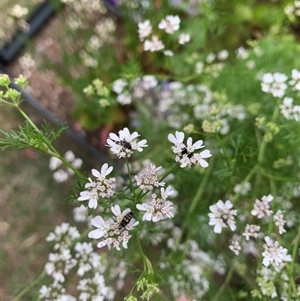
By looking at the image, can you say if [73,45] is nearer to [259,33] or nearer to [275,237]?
[259,33]

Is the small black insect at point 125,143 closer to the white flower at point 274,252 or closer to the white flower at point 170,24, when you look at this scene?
the white flower at point 274,252

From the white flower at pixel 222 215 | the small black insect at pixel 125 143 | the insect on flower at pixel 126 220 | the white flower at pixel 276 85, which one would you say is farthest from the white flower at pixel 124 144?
the white flower at pixel 276 85

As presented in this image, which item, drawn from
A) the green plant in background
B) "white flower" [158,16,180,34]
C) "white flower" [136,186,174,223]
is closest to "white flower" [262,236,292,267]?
the green plant in background

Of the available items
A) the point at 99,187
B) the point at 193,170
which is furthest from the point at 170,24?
the point at 99,187

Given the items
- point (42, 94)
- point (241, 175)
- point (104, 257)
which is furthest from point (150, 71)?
point (104, 257)

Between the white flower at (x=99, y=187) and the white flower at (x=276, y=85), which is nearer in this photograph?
the white flower at (x=99, y=187)

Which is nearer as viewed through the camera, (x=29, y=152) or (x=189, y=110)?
(x=189, y=110)

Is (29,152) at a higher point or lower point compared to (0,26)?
lower
